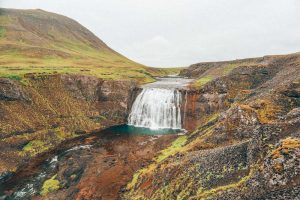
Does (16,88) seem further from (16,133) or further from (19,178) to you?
(19,178)

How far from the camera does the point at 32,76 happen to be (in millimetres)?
62281

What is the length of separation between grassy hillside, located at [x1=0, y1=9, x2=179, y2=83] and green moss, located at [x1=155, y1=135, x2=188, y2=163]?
1317 inches

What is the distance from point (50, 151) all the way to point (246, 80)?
39564mm

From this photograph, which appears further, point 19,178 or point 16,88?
point 16,88

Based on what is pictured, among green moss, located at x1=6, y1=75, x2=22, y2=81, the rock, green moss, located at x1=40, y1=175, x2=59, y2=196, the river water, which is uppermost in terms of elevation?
green moss, located at x1=6, y1=75, x2=22, y2=81

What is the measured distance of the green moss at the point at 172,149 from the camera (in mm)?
38144

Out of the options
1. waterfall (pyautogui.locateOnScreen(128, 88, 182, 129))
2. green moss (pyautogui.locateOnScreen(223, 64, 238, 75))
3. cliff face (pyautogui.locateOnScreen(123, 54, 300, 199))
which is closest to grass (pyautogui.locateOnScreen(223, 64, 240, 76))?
green moss (pyautogui.locateOnScreen(223, 64, 238, 75))

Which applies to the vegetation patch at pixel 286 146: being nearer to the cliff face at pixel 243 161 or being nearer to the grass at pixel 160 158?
the cliff face at pixel 243 161

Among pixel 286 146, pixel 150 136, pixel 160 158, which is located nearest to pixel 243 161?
pixel 286 146

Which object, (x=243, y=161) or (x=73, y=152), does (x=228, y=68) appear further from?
(x=243, y=161)

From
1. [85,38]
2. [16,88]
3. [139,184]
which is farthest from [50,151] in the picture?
[85,38]

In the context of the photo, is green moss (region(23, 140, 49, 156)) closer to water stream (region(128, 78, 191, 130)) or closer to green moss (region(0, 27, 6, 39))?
water stream (region(128, 78, 191, 130))

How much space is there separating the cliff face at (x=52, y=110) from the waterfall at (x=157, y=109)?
9.85 feet

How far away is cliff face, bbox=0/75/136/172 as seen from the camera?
46094 mm
